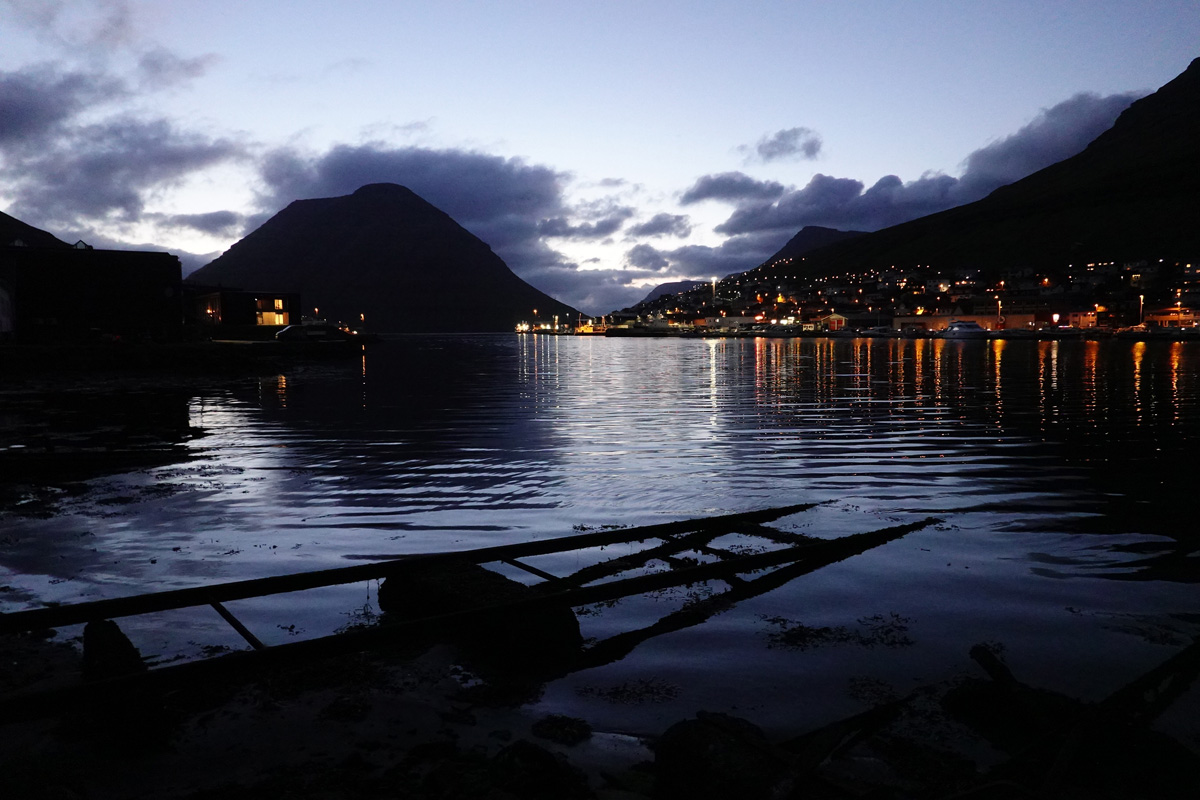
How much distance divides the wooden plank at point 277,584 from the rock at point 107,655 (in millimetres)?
419

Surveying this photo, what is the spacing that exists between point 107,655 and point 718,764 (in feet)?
16.7

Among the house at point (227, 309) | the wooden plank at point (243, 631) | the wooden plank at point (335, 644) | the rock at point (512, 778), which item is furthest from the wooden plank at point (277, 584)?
the house at point (227, 309)

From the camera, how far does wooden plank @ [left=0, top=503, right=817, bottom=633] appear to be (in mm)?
6746

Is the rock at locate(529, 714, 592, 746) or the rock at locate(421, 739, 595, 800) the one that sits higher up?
A: the rock at locate(421, 739, 595, 800)

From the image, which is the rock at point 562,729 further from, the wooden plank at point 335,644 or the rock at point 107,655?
the rock at point 107,655

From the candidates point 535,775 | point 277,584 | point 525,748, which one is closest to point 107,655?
point 277,584

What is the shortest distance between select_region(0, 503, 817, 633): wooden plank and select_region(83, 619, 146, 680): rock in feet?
1.37

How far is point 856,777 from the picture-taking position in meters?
5.21

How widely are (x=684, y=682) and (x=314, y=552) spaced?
6351 millimetres

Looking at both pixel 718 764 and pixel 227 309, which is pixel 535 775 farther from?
pixel 227 309

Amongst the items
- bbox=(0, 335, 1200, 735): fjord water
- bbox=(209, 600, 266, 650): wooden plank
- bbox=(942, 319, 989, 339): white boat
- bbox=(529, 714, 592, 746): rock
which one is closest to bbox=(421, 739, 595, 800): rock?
bbox=(529, 714, 592, 746): rock

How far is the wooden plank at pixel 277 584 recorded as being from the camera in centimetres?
675

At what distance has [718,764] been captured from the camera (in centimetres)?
455

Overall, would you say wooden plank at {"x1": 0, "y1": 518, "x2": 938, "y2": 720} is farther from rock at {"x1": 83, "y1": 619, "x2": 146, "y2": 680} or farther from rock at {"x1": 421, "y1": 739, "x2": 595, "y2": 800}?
rock at {"x1": 421, "y1": 739, "x2": 595, "y2": 800}
